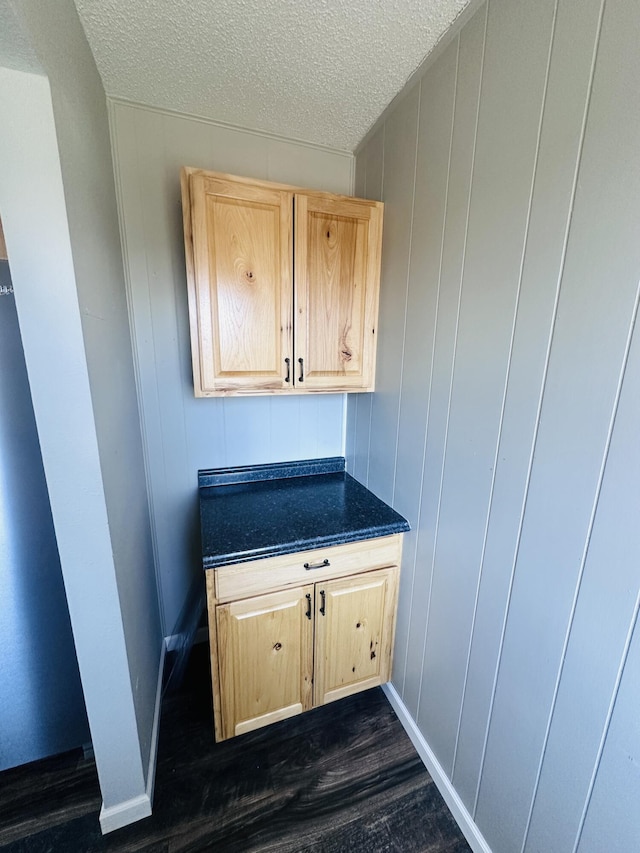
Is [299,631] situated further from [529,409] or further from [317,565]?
[529,409]

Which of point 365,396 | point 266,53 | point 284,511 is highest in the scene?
point 266,53

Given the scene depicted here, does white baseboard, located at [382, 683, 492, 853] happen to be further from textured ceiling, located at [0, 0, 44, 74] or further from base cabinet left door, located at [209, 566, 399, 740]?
textured ceiling, located at [0, 0, 44, 74]

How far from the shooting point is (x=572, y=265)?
70 centimetres

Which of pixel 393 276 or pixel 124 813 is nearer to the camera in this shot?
pixel 124 813

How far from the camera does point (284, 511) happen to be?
1.42 meters

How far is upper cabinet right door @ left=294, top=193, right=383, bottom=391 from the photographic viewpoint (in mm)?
1301

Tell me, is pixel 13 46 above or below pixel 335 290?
above

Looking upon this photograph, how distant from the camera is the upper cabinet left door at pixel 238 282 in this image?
1177mm

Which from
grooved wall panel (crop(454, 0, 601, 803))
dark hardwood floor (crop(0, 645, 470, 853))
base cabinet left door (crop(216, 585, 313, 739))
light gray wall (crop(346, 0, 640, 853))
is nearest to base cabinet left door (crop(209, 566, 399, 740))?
base cabinet left door (crop(216, 585, 313, 739))

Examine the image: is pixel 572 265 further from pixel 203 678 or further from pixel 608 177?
pixel 203 678

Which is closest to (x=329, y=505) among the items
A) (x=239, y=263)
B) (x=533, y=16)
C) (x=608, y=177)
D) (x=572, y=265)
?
(x=239, y=263)

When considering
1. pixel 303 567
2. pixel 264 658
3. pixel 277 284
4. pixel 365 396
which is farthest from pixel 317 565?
pixel 277 284

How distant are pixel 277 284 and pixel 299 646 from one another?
4.52 ft

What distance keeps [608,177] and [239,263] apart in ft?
3.42
